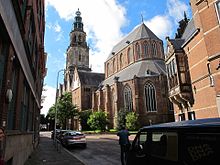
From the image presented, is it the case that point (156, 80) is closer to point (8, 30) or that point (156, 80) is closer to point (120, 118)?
point (120, 118)

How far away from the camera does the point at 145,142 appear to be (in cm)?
479

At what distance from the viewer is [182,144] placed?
3.29 metres

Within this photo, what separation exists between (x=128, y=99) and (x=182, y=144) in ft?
140

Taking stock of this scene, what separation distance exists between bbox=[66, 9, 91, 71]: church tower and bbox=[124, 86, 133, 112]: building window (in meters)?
33.3

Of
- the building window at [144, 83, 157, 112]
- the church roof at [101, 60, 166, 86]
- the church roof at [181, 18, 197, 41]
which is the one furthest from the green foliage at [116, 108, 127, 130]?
the church roof at [181, 18, 197, 41]

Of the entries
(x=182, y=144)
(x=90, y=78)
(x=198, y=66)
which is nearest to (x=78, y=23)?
(x=90, y=78)

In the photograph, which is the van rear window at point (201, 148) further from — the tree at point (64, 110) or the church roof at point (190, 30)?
the tree at point (64, 110)

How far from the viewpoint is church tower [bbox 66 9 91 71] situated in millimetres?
75312

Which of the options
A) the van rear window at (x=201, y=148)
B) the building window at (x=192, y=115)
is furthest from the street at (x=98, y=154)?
the van rear window at (x=201, y=148)

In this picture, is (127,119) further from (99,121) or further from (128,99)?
(99,121)

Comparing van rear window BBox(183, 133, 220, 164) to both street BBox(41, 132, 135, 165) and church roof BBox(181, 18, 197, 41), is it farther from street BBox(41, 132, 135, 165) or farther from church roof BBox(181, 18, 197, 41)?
church roof BBox(181, 18, 197, 41)

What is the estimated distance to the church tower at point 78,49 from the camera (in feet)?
247

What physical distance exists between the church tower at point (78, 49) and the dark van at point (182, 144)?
7231 cm

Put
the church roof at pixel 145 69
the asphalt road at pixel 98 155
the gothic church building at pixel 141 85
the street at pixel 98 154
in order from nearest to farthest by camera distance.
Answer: the asphalt road at pixel 98 155 < the street at pixel 98 154 < the gothic church building at pixel 141 85 < the church roof at pixel 145 69
